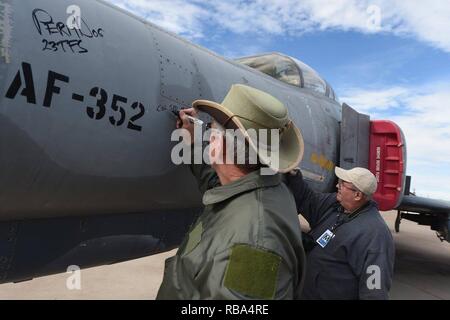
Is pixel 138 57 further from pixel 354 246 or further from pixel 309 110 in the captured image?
pixel 309 110

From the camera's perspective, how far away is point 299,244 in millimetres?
1463

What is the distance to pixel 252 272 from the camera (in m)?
1.28

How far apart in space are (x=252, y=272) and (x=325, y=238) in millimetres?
1917

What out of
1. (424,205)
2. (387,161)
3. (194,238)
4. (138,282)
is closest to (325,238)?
(194,238)

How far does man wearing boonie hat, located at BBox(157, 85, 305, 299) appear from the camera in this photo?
129 cm

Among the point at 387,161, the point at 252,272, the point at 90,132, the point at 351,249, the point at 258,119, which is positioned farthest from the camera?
the point at 387,161

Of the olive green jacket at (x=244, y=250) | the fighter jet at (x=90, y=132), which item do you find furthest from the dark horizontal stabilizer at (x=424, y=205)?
the olive green jacket at (x=244, y=250)

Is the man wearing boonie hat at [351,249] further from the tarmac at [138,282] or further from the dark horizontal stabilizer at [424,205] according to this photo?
the dark horizontal stabilizer at [424,205]

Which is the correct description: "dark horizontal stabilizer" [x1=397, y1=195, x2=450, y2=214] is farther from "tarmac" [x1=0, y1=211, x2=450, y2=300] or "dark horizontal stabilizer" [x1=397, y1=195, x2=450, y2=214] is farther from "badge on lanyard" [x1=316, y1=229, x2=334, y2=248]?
"badge on lanyard" [x1=316, y1=229, x2=334, y2=248]

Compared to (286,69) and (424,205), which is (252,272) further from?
(424,205)

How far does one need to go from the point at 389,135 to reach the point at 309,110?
4.67 ft

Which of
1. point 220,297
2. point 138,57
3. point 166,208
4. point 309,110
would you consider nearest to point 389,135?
point 309,110

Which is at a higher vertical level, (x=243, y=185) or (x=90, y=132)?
(x=90, y=132)

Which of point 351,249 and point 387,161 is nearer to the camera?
point 351,249
